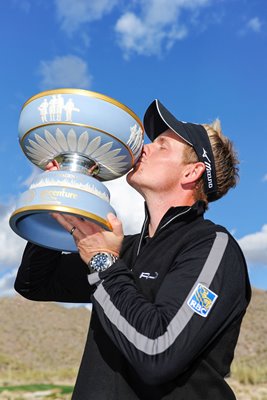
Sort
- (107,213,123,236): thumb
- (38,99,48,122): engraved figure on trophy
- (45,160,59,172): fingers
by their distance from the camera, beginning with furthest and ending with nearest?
(45,160,59,172): fingers, (38,99,48,122): engraved figure on trophy, (107,213,123,236): thumb

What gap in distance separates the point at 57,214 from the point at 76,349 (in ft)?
104

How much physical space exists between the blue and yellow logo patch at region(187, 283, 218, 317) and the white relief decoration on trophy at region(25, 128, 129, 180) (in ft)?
2.92

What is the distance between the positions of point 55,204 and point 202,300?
2.64ft

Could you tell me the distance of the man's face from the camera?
9.89 feet

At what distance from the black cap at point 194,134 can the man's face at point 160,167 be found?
0.06 meters

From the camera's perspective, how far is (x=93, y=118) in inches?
107

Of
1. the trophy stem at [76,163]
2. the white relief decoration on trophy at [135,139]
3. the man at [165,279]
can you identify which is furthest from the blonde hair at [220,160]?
the trophy stem at [76,163]

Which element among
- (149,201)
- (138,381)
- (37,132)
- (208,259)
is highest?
(37,132)

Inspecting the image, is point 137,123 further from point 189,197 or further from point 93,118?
point 189,197

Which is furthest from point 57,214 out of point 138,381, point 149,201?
point 138,381

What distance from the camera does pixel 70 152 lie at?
2.89m

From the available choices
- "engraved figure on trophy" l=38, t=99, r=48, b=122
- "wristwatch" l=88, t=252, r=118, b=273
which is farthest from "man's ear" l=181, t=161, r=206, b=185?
"engraved figure on trophy" l=38, t=99, r=48, b=122

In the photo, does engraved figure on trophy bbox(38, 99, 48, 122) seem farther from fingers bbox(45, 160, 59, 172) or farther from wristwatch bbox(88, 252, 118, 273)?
wristwatch bbox(88, 252, 118, 273)

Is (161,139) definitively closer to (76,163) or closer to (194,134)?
(194,134)
